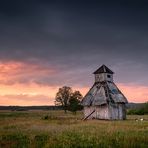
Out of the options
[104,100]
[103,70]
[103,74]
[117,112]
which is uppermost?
[103,70]

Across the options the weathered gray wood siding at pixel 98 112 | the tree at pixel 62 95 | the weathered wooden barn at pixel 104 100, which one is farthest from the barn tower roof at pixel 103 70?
the tree at pixel 62 95

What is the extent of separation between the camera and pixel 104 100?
5878cm

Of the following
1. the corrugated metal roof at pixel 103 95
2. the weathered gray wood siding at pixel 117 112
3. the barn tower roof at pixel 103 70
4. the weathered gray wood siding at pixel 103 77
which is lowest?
the weathered gray wood siding at pixel 117 112

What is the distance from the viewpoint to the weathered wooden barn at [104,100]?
194 ft

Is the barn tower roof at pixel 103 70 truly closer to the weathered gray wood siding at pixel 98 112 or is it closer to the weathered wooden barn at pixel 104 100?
the weathered wooden barn at pixel 104 100

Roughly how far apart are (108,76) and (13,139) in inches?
1656

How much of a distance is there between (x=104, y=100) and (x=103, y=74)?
6.17 metres

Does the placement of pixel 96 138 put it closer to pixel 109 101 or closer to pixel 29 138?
pixel 29 138

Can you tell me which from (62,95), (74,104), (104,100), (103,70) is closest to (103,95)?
(104,100)

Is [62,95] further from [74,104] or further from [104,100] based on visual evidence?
[104,100]

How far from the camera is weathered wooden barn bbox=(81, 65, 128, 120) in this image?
59.3 meters

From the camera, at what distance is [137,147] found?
61.9ft

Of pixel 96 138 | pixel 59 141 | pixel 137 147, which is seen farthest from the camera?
pixel 96 138

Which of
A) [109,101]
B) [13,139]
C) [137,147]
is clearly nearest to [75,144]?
[137,147]
